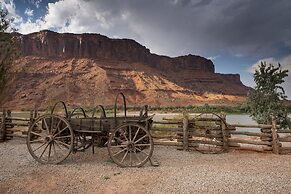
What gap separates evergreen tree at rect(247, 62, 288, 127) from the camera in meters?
14.8

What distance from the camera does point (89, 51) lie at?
10825 centimetres

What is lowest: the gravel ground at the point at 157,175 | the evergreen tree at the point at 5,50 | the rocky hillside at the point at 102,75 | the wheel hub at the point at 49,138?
the gravel ground at the point at 157,175

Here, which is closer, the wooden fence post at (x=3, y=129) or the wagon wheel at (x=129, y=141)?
the wagon wheel at (x=129, y=141)

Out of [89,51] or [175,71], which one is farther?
[175,71]

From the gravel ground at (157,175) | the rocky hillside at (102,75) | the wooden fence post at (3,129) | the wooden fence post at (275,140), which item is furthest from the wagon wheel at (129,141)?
the rocky hillside at (102,75)

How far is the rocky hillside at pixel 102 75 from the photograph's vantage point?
241 ft

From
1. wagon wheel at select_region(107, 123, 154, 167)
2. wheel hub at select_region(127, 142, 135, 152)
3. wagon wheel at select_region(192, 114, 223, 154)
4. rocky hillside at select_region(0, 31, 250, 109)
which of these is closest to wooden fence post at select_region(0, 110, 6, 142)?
wagon wheel at select_region(107, 123, 154, 167)

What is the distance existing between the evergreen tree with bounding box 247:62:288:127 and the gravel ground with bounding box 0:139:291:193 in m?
6.83

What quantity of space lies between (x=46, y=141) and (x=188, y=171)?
4.23m

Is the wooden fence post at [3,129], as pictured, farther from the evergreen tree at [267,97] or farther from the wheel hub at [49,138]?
the evergreen tree at [267,97]

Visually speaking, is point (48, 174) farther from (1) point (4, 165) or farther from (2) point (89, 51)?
(2) point (89, 51)

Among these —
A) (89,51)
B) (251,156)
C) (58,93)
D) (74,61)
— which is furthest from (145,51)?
(251,156)

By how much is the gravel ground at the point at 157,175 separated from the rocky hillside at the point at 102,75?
184 feet

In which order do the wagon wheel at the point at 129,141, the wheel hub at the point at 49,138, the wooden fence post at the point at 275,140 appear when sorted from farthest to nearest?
the wooden fence post at the point at 275,140 < the wheel hub at the point at 49,138 < the wagon wheel at the point at 129,141
